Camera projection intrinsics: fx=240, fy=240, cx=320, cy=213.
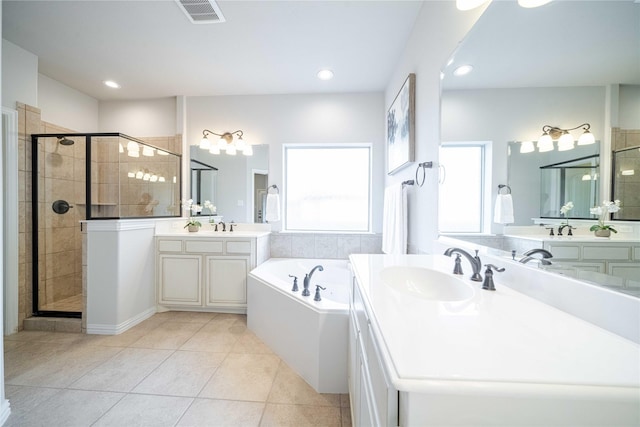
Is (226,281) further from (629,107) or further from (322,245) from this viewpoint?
(629,107)

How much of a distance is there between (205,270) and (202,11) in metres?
2.31

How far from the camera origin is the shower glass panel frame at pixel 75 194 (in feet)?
7.66

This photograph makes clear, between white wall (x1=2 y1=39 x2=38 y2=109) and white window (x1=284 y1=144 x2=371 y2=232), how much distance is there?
2.55m

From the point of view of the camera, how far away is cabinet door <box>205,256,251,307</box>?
257cm

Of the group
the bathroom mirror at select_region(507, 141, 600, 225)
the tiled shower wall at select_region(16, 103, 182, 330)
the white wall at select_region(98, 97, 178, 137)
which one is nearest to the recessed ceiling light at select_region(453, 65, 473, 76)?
the bathroom mirror at select_region(507, 141, 600, 225)

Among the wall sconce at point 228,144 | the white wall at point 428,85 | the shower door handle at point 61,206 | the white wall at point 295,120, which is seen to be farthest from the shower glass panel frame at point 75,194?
the white wall at point 428,85

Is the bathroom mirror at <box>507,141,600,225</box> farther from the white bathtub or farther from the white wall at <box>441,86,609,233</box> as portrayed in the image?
the white bathtub

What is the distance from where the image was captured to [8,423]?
1278mm

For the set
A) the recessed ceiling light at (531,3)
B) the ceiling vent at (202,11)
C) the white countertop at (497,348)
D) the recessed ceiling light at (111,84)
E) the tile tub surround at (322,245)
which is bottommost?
the tile tub surround at (322,245)

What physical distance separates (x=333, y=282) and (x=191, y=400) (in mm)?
1551

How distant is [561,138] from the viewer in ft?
2.62

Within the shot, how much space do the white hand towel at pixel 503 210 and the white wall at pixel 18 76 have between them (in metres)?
3.88

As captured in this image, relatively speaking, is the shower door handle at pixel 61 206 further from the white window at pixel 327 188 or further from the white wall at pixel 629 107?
the white wall at pixel 629 107

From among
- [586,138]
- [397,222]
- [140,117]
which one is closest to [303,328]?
[397,222]
